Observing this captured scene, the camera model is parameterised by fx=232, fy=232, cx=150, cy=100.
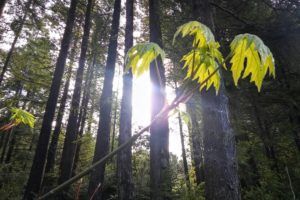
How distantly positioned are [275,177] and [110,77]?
6018mm

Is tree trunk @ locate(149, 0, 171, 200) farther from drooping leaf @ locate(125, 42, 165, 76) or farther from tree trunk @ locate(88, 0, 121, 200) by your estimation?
drooping leaf @ locate(125, 42, 165, 76)

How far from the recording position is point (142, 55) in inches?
33.8

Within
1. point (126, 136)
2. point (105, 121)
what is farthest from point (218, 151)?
point (105, 121)

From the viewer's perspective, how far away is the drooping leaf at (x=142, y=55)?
87cm

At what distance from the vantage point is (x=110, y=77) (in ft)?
26.9

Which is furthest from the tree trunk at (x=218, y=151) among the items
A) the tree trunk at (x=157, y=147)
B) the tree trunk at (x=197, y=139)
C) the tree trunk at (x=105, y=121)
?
the tree trunk at (x=197, y=139)

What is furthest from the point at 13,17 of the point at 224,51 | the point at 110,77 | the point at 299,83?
the point at 299,83

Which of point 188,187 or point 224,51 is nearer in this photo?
point 224,51

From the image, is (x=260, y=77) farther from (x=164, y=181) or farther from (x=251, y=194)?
(x=251, y=194)

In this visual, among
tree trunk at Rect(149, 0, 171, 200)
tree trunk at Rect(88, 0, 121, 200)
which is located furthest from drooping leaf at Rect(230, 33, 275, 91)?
tree trunk at Rect(88, 0, 121, 200)

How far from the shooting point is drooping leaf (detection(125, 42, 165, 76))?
0.87 meters

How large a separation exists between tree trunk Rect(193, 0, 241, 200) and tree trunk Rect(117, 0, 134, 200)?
3.18 m

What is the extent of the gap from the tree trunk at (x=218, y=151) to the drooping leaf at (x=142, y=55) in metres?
2.28

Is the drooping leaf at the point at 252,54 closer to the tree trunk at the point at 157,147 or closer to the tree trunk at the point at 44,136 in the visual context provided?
the tree trunk at the point at 157,147
